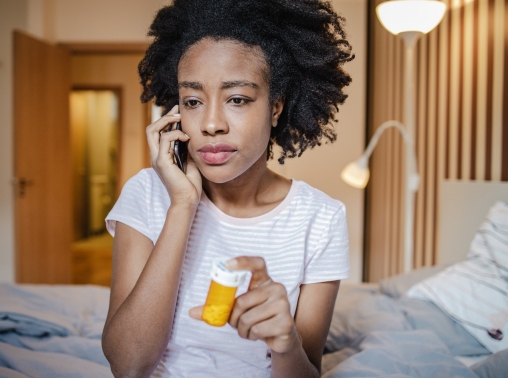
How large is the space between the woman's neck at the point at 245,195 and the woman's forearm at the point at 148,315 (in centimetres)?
23

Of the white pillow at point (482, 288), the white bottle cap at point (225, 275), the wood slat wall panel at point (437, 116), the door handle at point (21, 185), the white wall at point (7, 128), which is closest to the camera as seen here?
the white bottle cap at point (225, 275)

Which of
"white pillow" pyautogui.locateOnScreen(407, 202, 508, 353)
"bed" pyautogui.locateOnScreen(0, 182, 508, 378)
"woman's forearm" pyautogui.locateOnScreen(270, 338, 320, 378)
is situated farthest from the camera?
"white pillow" pyautogui.locateOnScreen(407, 202, 508, 353)

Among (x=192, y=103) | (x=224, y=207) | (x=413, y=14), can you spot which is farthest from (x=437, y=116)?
(x=192, y=103)

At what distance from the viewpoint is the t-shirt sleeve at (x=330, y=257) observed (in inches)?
42.5

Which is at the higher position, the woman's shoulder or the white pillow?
the woman's shoulder

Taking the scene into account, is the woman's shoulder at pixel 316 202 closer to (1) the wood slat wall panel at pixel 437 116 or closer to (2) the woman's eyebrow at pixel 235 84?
(2) the woman's eyebrow at pixel 235 84

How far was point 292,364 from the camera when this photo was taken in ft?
2.84

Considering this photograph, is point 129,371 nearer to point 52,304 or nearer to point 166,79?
point 166,79

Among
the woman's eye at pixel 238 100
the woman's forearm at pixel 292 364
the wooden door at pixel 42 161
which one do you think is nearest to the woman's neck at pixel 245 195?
the woman's eye at pixel 238 100

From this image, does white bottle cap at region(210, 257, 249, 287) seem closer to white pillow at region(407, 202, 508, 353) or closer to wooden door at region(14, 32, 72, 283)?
white pillow at region(407, 202, 508, 353)

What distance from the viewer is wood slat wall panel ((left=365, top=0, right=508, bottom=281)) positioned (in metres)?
1.92

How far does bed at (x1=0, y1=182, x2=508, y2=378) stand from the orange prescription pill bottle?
25.9 inches

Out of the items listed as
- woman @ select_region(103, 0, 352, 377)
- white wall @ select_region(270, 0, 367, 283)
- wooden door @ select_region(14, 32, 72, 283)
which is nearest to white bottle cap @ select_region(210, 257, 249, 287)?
woman @ select_region(103, 0, 352, 377)

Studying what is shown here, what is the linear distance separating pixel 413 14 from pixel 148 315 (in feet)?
5.79
